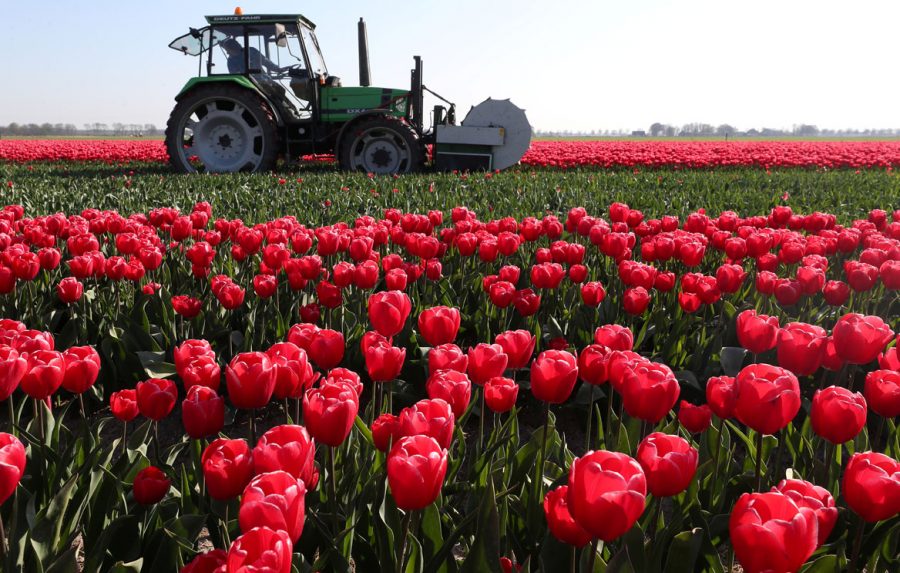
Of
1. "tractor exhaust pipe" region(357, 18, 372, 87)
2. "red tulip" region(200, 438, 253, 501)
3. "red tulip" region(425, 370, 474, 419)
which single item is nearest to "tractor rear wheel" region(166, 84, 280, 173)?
A: "tractor exhaust pipe" region(357, 18, 372, 87)

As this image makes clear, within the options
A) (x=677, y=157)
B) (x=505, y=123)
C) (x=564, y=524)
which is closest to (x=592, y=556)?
(x=564, y=524)

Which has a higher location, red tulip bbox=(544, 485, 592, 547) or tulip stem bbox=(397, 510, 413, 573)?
red tulip bbox=(544, 485, 592, 547)

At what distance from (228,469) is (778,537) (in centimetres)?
93

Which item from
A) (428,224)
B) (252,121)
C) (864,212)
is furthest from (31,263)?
(252,121)

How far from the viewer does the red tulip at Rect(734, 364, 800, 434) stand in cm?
141

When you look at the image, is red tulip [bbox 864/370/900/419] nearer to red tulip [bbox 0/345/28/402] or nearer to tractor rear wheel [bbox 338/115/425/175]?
red tulip [bbox 0/345/28/402]

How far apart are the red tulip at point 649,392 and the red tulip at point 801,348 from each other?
518mm

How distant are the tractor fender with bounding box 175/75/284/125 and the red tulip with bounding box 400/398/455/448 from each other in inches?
451

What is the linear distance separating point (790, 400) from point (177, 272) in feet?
12.4

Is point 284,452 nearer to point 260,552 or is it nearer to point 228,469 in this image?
point 228,469

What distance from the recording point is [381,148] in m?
12.6

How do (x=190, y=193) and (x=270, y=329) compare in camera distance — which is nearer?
(x=270, y=329)

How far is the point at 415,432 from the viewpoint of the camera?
4.33ft

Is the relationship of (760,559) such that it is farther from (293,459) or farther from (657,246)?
(657,246)
